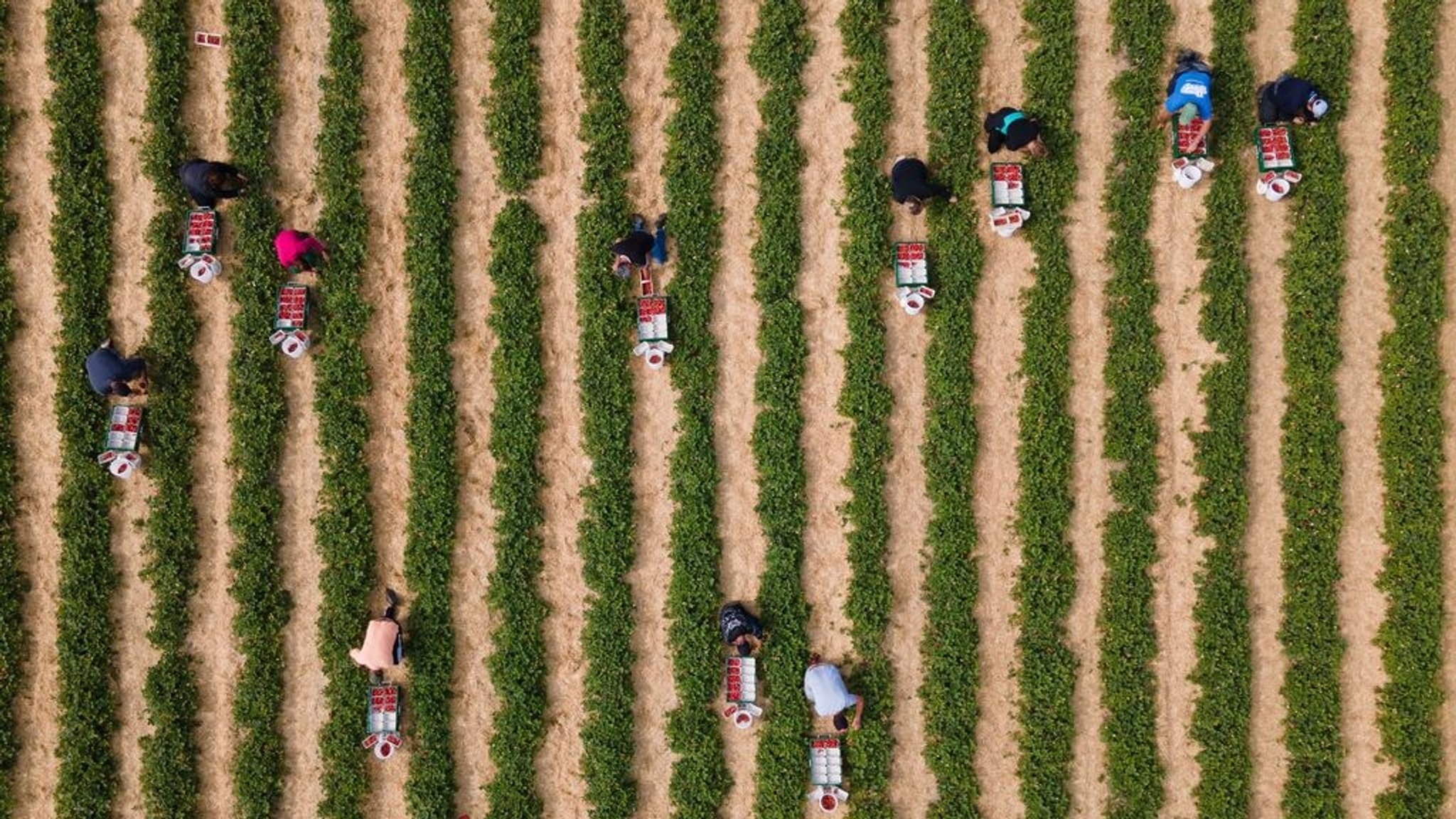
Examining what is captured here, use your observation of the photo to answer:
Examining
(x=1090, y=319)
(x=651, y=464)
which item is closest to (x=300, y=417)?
(x=651, y=464)

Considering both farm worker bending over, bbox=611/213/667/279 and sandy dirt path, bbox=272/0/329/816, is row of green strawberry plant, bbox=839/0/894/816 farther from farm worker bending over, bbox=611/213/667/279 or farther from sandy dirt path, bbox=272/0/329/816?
sandy dirt path, bbox=272/0/329/816

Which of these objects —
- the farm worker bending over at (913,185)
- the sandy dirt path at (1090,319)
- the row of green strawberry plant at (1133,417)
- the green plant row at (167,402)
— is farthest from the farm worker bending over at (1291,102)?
the green plant row at (167,402)

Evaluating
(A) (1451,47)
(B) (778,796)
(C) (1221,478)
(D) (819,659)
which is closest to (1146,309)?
(C) (1221,478)

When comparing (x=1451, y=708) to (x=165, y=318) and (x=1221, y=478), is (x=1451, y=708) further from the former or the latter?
(x=165, y=318)

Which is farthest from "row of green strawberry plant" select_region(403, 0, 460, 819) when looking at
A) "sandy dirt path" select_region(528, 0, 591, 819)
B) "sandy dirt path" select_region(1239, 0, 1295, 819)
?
"sandy dirt path" select_region(1239, 0, 1295, 819)

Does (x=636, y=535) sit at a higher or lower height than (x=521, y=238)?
lower

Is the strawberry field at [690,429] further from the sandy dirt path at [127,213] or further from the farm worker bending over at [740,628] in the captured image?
the farm worker bending over at [740,628]
